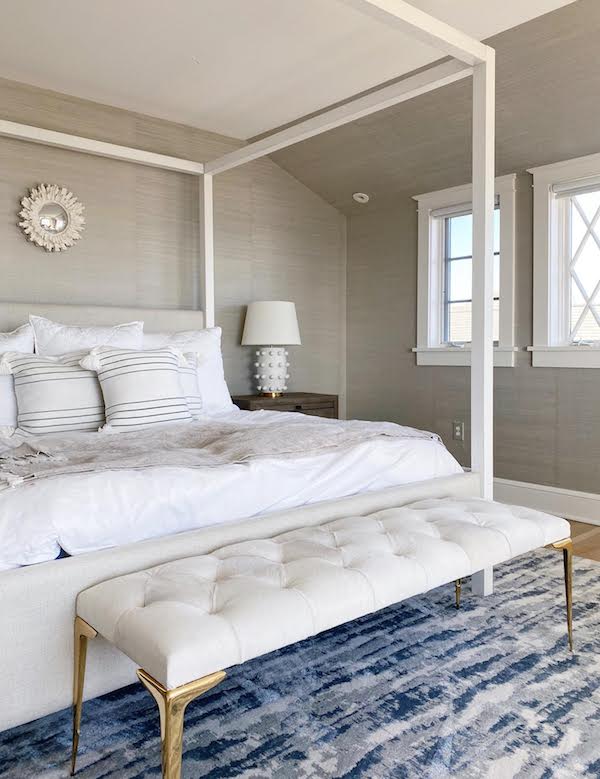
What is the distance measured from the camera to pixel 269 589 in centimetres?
155

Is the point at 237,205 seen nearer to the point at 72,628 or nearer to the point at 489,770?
the point at 72,628

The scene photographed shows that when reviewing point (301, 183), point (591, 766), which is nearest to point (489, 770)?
point (591, 766)

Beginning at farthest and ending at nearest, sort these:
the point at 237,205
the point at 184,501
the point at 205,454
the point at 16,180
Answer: the point at 237,205 → the point at 16,180 → the point at 205,454 → the point at 184,501

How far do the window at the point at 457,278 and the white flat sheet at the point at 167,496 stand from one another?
228cm

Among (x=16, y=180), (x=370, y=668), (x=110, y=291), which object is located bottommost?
(x=370, y=668)

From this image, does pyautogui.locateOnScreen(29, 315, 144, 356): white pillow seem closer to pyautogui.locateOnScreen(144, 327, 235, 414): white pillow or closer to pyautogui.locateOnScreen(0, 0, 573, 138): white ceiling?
pyautogui.locateOnScreen(144, 327, 235, 414): white pillow

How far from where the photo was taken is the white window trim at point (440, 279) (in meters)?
4.19

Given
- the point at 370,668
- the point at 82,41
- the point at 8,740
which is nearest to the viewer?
the point at 8,740

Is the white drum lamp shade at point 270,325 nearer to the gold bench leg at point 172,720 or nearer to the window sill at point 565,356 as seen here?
the window sill at point 565,356

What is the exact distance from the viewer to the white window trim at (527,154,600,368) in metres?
3.97

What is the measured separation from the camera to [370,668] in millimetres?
2129

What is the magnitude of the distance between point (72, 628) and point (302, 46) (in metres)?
2.88

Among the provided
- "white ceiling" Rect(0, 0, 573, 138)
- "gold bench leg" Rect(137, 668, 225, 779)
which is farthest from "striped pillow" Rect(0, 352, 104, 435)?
"gold bench leg" Rect(137, 668, 225, 779)

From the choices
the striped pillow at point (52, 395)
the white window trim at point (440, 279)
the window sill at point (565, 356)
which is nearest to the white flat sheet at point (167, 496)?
the striped pillow at point (52, 395)
